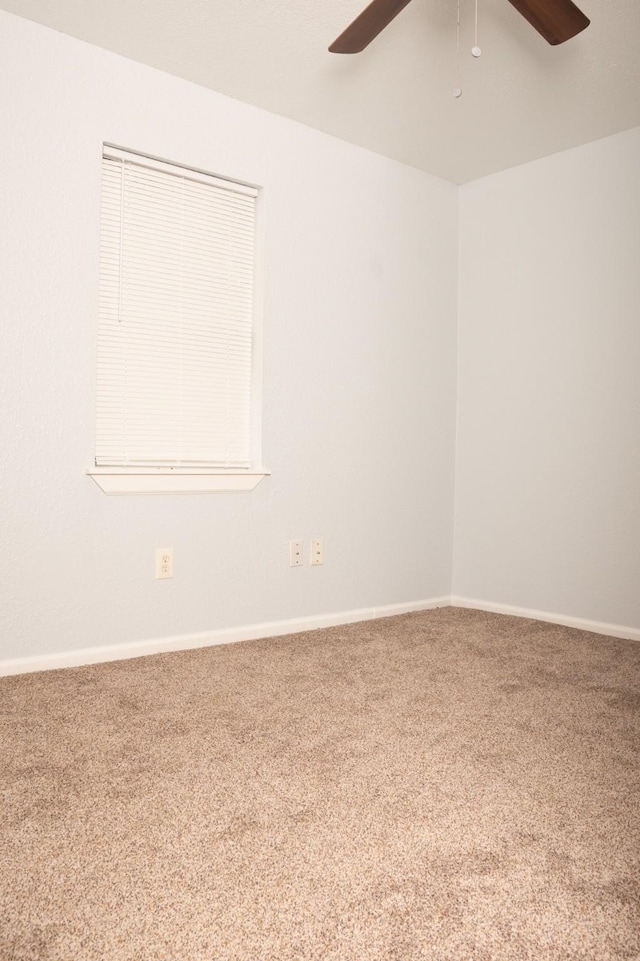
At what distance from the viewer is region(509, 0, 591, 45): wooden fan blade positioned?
1.86 meters

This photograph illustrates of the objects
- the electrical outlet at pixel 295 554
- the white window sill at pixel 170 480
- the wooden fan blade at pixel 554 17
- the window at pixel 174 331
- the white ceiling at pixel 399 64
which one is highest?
the white ceiling at pixel 399 64

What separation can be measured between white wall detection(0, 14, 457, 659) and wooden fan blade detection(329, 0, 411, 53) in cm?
86

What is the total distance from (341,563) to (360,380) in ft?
2.95

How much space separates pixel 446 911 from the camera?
108 cm

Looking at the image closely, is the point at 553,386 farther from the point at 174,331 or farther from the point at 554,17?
the point at 174,331

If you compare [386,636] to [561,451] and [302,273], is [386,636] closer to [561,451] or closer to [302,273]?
[561,451]

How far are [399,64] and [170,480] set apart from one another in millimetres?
1813

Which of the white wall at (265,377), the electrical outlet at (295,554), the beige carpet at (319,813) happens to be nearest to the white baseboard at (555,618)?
the white wall at (265,377)

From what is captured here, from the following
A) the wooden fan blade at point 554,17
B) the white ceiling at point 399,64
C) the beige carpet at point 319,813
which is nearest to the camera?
the beige carpet at point 319,813

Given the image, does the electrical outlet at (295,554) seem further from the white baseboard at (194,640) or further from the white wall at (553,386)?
the white wall at (553,386)

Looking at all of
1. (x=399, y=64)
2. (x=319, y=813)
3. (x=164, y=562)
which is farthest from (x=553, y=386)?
(x=319, y=813)

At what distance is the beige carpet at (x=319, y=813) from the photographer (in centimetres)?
104

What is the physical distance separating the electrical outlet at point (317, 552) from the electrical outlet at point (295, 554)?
0.07 m

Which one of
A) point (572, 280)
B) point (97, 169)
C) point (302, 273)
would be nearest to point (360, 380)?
point (302, 273)
